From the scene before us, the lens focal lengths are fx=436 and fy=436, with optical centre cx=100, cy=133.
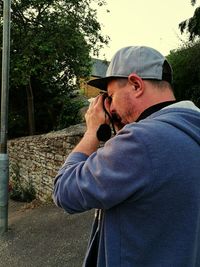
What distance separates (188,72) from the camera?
49.6 feet

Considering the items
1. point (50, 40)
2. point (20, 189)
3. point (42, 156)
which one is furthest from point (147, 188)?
point (50, 40)

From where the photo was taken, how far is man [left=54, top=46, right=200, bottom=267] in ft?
5.22

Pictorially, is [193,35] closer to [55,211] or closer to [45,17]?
[45,17]

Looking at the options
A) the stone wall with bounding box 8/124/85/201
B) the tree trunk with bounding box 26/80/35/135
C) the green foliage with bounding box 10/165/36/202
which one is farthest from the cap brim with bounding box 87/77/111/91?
the tree trunk with bounding box 26/80/35/135

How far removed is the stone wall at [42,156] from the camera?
9.97 metres

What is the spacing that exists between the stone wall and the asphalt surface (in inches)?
53.3

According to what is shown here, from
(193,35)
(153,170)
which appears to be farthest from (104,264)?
(193,35)

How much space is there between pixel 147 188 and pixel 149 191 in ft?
0.05

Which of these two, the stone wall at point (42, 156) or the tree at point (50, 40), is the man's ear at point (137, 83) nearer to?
the stone wall at point (42, 156)

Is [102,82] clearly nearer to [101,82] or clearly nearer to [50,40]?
[101,82]

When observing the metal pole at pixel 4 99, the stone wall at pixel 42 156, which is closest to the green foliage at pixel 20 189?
the stone wall at pixel 42 156

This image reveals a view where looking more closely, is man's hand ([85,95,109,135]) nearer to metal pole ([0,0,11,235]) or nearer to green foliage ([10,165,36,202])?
metal pole ([0,0,11,235])

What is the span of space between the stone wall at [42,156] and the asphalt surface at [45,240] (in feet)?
4.44

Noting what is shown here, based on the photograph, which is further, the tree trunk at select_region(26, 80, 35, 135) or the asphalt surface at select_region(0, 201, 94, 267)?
the tree trunk at select_region(26, 80, 35, 135)
